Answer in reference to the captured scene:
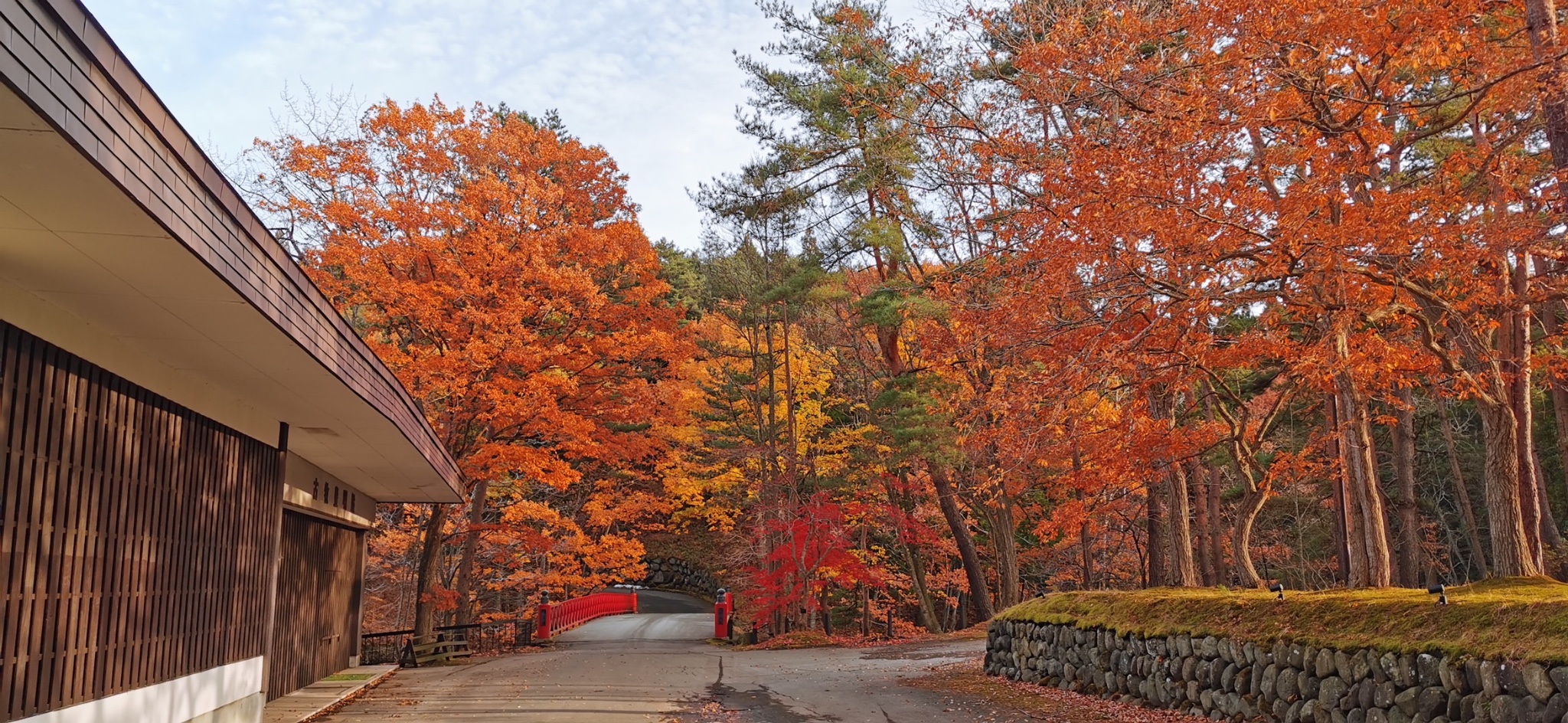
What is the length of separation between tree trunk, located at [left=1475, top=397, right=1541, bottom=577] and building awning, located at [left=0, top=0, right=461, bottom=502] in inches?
414

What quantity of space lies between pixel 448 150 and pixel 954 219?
10.5 metres

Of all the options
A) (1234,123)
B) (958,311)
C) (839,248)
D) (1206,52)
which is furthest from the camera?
(839,248)

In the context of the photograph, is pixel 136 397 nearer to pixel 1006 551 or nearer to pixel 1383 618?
pixel 1383 618

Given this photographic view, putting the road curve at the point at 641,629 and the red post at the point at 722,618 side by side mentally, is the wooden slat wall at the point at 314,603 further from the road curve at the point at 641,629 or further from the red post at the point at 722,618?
the red post at the point at 722,618

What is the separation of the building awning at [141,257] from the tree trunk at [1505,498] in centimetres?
1052

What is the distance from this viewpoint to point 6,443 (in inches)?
217

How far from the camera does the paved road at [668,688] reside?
1088 centimetres

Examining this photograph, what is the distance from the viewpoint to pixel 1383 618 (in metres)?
7.77

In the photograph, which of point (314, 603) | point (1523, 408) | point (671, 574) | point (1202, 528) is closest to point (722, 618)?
point (1202, 528)

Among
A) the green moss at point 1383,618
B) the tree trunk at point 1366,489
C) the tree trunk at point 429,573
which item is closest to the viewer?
the green moss at point 1383,618

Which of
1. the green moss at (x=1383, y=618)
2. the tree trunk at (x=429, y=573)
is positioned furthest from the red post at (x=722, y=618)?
the green moss at (x=1383, y=618)

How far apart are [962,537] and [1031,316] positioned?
1300 cm

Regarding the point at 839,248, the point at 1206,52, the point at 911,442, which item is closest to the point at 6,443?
the point at 1206,52

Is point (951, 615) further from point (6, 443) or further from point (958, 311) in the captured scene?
point (6, 443)
